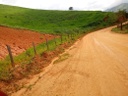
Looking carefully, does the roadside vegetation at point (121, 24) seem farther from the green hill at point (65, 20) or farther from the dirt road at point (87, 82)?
the dirt road at point (87, 82)

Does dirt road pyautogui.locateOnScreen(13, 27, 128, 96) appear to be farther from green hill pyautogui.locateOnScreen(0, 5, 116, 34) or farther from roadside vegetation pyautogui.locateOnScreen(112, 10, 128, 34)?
green hill pyautogui.locateOnScreen(0, 5, 116, 34)

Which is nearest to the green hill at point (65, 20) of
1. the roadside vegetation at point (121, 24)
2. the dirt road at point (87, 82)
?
the roadside vegetation at point (121, 24)

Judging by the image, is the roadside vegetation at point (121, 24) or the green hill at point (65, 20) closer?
the roadside vegetation at point (121, 24)

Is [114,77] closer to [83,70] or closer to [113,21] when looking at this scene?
[83,70]

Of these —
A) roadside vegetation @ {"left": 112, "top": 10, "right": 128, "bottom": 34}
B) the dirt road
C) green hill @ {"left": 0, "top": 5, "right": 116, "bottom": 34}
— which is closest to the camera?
the dirt road

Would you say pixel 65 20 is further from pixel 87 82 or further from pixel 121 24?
pixel 87 82

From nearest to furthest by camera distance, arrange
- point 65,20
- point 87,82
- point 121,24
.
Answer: point 87,82, point 121,24, point 65,20

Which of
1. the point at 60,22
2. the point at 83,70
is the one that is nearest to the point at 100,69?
the point at 83,70

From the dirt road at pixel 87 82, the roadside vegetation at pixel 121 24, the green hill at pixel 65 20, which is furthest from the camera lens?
the green hill at pixel 65 20

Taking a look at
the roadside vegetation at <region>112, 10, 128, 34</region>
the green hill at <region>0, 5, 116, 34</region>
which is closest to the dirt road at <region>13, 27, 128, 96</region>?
the roadside vegetation at <region>112, 10, 128, 34</region>

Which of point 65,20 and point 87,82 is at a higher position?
point 65,20

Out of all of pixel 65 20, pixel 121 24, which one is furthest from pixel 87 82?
pixel 65 20

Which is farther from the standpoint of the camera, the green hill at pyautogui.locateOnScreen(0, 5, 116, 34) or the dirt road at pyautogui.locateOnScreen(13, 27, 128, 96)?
the green hill at pyautogui.locateOnScreen(0, 5, 116, 34)

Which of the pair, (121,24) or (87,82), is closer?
(87,82)
